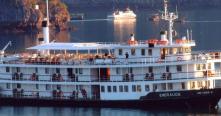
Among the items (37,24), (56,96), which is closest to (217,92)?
(56,96)

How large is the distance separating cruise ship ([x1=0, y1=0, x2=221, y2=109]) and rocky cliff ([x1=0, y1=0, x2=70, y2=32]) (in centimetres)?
8640

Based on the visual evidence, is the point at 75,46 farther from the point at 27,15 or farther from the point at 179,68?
the point at 27,15

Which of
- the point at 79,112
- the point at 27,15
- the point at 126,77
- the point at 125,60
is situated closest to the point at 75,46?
the point at 125,60

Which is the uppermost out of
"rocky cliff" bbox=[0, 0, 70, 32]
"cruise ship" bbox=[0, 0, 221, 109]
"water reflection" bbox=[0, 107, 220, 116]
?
"rocky cliff" bbox=[0, 0, 70, 32]

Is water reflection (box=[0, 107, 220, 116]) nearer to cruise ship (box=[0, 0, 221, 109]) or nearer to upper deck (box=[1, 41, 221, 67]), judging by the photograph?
cruise ship (box=[0, 0, 221, 109])

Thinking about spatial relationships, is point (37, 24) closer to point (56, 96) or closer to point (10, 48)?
point (10, 48)

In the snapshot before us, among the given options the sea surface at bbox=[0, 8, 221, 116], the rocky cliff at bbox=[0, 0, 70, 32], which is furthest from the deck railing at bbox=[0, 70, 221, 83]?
the rocky cliff at bbox=[0, 0, 70, 32]

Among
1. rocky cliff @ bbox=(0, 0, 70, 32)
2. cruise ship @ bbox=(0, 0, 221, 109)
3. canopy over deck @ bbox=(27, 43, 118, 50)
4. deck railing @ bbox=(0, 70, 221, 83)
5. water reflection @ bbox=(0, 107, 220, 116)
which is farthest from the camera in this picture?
rocky cliff @ bbox=(0, 0, 70, 32)

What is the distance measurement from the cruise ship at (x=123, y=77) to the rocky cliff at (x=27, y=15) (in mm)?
86398

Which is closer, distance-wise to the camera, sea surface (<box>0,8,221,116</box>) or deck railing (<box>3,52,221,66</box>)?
sea surface (<box>0,8,221,116</box>)

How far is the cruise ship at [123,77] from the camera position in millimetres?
54344

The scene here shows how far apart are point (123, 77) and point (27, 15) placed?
97868 millimetres

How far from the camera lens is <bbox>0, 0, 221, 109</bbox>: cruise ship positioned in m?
54.3

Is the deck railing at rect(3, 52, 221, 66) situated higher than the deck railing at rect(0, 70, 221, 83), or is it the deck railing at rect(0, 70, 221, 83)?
the deck railing at rect(3, 52, 221, 66)
